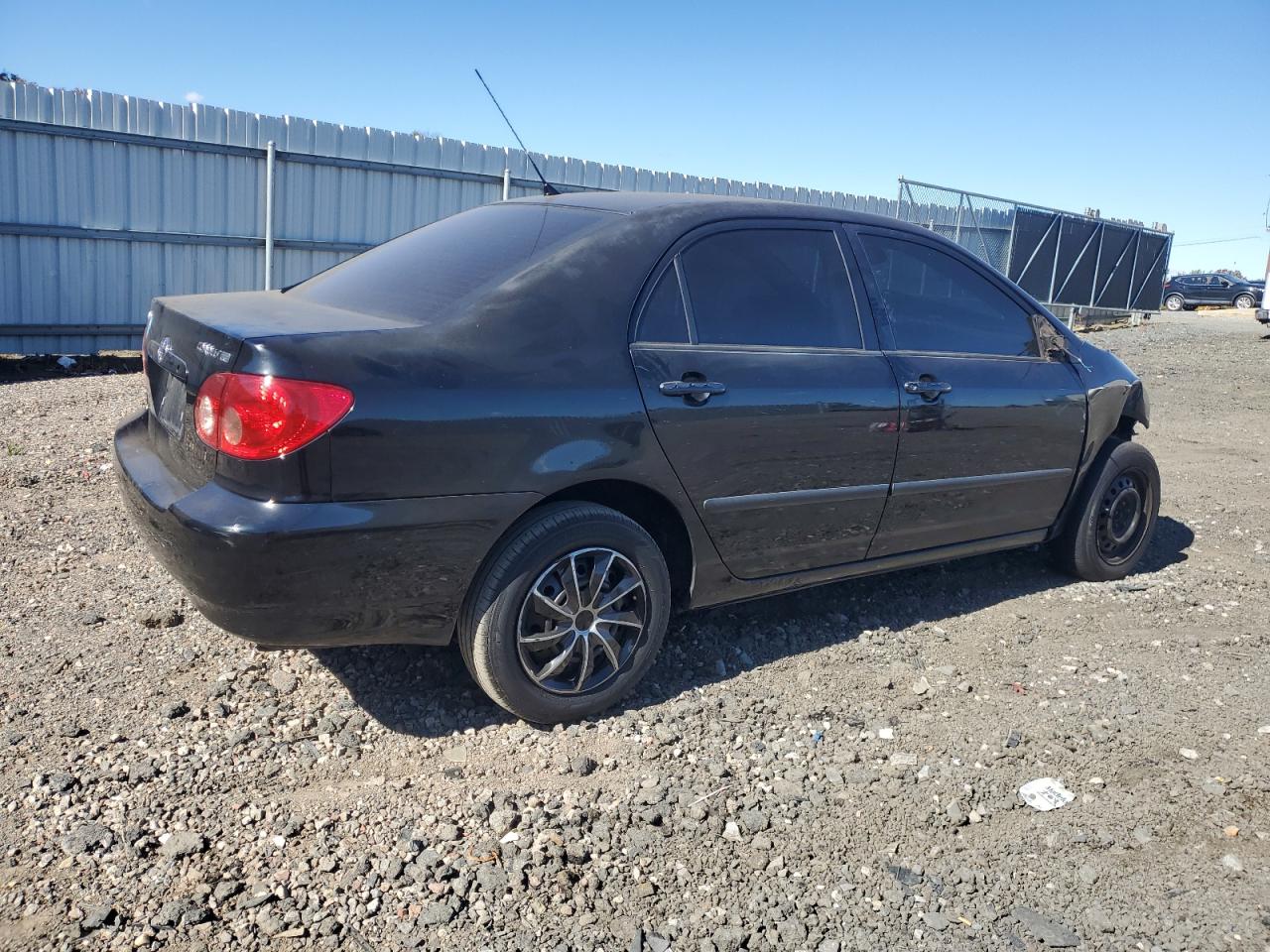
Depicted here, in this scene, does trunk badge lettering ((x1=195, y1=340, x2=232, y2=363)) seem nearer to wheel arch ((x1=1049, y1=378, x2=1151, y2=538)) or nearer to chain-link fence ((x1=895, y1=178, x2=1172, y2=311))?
wheel arch ((x1=1049, y1=378, x2=1151, y2=538))

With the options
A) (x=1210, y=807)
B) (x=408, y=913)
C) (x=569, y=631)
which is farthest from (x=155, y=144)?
(x=1210, y=807)

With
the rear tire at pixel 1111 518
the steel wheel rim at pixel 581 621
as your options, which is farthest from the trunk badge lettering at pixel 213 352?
the rear tire at pixel 1111 518

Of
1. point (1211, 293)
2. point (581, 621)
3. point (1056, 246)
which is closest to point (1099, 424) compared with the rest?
point (581, 621)

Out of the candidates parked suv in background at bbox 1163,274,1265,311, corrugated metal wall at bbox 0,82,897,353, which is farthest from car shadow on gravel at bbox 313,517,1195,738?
parked suv in background at bbox 1163,274,1265,311

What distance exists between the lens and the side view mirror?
4.84m

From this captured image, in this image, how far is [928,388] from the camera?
4.18 m

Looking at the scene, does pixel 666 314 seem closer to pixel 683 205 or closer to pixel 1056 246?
pixel 683 205

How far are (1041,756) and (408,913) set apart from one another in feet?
6.89

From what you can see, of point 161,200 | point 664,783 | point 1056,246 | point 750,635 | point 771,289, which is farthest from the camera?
point 1056,246

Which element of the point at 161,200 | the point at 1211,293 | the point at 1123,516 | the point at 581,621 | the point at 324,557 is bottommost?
the point at 581,621

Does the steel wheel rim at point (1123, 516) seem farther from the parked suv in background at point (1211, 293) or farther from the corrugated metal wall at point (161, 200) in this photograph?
the parked suv in background at point (1211, 293)

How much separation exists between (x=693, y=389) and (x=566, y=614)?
849 millimetres

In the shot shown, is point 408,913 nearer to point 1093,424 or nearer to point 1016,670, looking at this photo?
point 1016,670

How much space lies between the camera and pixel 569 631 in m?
3.39
